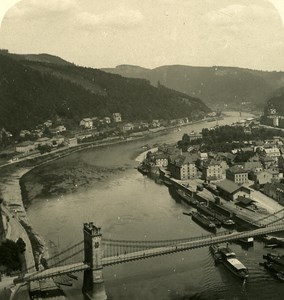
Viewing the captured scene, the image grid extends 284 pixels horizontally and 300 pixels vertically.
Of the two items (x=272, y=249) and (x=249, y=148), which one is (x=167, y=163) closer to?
(x=249, y=148)

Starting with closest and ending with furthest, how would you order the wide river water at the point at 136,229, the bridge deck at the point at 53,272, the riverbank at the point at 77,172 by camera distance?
1. the bridge deck at the point at 53,272
2. the wide river water at the point at 136,229
3. the riverbank at the point at 77,172

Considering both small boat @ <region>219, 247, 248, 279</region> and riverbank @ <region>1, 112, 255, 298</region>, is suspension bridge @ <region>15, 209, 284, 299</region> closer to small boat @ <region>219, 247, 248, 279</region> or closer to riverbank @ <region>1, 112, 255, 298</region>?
small boat @ <region>219, 247, 248, 279</region>

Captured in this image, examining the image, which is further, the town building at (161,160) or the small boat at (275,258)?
the town building at (161,160)

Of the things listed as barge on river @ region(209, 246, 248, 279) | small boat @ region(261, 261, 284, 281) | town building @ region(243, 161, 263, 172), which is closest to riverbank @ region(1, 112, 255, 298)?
town building @ region(243, 161, 263, 172)

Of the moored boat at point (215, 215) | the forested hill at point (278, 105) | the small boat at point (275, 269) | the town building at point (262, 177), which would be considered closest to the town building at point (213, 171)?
the town building at point (262, 177)

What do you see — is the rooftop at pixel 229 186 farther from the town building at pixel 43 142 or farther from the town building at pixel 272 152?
the town building at pixel 43 142

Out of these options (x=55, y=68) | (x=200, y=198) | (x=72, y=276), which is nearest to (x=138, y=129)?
(x=55, y=68)

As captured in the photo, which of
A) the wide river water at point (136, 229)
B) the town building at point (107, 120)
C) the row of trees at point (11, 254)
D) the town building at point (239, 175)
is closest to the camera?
the wide river water at point (136, 229)
